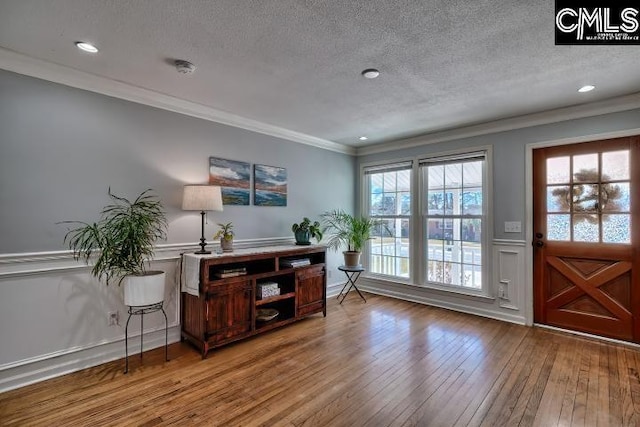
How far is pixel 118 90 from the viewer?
2.69 m

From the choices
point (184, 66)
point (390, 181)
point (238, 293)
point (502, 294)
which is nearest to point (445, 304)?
point (502, 294)

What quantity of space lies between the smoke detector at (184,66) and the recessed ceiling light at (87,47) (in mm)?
522

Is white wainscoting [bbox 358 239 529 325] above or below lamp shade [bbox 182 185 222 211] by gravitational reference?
below

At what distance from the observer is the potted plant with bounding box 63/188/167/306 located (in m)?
2.45

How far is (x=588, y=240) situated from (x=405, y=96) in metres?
2.46

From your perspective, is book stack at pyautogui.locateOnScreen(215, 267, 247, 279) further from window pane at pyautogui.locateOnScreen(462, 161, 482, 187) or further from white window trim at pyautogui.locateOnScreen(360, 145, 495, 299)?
window pane at pyautogui.locateOnScreen(462, 161, 482, 187)

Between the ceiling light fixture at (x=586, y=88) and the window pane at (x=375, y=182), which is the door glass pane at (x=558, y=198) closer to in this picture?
the ceiling light fixture at (x=586, y=88)

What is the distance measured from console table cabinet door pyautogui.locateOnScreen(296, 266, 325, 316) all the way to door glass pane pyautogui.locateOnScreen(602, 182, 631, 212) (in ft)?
10.1

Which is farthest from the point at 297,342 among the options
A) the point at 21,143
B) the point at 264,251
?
the point at 21,143

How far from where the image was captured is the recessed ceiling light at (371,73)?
245cm

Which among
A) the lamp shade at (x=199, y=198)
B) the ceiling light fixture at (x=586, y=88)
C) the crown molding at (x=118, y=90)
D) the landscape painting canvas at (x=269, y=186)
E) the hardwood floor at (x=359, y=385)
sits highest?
the ceiling light fixture at (x=586, y=88)

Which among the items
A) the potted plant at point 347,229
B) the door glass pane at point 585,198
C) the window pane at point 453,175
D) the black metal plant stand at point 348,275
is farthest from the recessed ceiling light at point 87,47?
the door glass pane at point 585,198

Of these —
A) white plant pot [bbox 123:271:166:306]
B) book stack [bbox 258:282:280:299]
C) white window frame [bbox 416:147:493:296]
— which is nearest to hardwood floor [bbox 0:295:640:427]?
book stack [bbox 258:282:280:299]

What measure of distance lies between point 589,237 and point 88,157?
487 centimetres
